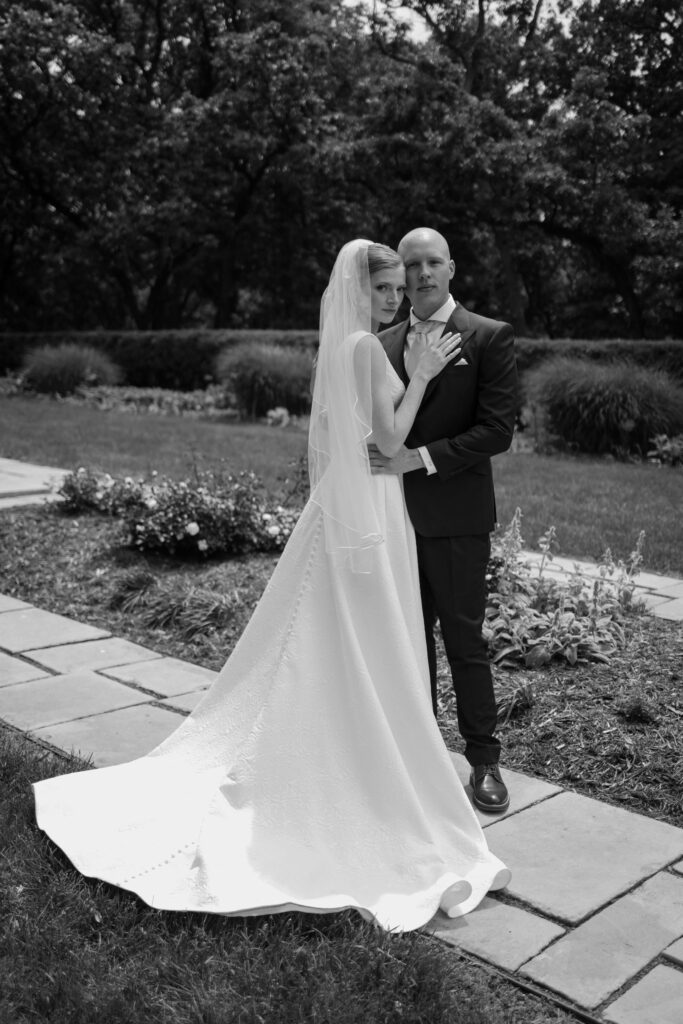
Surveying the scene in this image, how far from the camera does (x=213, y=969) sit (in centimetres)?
239

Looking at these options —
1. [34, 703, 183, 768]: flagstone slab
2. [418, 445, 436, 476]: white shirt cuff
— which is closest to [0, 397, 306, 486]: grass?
[34, 703, 183, 768]: flagstone slab

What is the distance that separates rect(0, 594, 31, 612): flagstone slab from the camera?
575cm

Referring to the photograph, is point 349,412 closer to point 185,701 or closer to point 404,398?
point 404,398

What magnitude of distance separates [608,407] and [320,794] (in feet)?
31.9

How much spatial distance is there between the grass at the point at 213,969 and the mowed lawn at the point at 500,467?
4.54 metres

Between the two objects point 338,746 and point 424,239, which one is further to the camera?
point 424,239

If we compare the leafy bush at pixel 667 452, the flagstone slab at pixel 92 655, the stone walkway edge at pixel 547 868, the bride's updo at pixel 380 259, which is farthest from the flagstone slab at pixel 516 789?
the leafy bush at pixel 667 452

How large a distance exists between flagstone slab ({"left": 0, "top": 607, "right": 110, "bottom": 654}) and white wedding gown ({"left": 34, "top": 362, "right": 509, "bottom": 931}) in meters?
1.96

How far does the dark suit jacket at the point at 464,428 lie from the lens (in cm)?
319

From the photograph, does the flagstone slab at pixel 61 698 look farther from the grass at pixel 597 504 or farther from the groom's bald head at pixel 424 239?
the grass at pixel 597 504

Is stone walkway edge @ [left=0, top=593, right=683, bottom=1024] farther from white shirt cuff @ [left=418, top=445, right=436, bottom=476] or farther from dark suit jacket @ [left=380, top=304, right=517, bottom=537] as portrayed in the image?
white shirt cuff @ [left=418, top=445, right=436, bottom=476]

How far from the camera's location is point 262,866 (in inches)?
108

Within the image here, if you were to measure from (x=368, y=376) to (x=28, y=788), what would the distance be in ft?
5.71

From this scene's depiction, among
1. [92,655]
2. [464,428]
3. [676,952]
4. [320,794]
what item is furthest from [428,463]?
[92,655]
